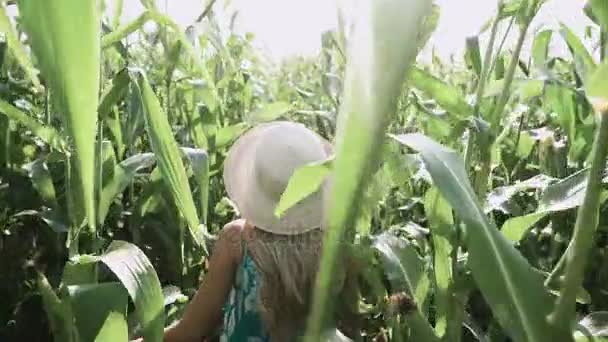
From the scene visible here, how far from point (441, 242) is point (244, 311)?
31cm

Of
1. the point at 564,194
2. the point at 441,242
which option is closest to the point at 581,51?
the point at 564,194

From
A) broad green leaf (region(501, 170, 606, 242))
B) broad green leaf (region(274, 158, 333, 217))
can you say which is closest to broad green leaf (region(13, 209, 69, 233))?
broad green leaf (region(501, 170, 606, 242))

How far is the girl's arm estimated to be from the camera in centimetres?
108

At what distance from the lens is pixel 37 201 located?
1.62m

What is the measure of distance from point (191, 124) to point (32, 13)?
4.56ft

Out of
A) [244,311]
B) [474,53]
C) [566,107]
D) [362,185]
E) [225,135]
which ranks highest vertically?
[362,185]

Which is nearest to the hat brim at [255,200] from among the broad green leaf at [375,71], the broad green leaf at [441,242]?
the broad green leaf at [441,242]

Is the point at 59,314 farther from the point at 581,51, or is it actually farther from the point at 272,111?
the point at 272,111

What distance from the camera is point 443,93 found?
36.8 inches

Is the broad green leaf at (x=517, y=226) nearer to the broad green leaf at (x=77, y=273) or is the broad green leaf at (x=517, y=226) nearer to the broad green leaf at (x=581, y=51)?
the broad green leaf at (x=581, y=51)

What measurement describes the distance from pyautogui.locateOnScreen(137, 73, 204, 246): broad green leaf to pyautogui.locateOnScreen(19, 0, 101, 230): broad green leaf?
10.5 inches

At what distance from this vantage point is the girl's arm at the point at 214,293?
3.56ft

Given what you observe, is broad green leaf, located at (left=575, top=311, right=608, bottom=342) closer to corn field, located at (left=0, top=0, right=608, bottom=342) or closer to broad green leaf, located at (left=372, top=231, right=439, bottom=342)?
corn field, located at (left=0, top=0, right=608, bottom=342)

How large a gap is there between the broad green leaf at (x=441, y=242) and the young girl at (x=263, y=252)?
0.10 meters
